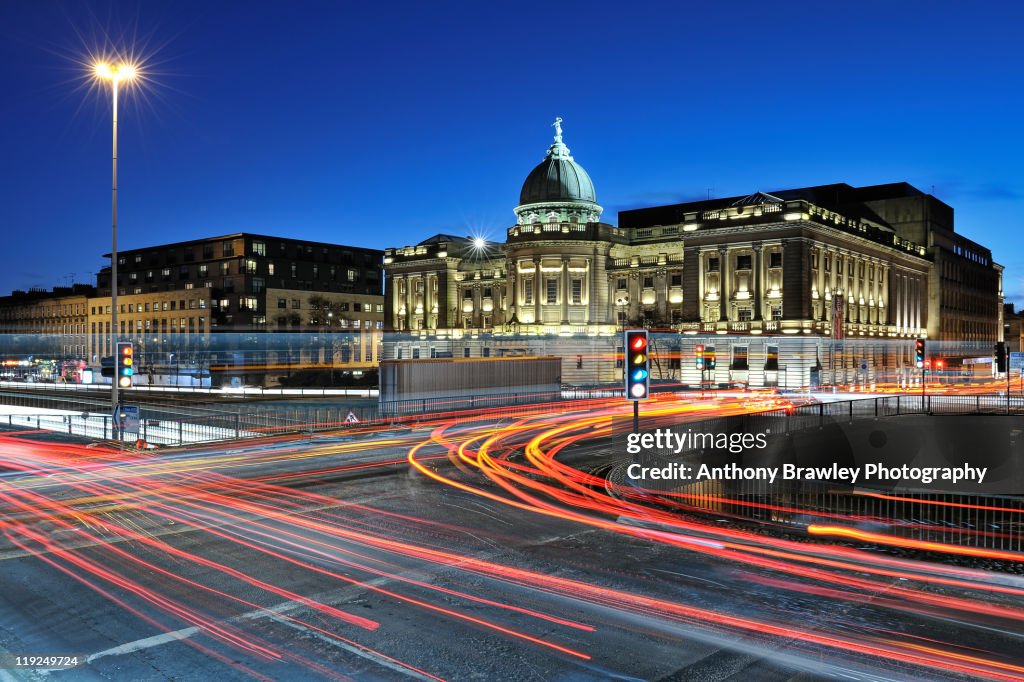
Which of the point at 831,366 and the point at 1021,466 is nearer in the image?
the point at 1021,466

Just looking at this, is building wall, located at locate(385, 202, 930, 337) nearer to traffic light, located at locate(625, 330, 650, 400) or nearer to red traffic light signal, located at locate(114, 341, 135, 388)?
red traffic light signal, located at locate(114, 341, 135, 388)

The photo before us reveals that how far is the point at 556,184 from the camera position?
98.2 meters

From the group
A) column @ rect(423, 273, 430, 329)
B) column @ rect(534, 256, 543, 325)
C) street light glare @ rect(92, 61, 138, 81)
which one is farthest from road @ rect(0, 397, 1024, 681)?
column @ rect(423, 273, 430, 329)

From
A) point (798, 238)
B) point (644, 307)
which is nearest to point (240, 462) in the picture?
point (798, 238)

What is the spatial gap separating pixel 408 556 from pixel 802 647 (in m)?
6.67

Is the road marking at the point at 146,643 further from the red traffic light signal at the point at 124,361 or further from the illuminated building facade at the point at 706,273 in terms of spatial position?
the illuminated building facade at the point at 706,273

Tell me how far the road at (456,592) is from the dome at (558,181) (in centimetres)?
8100

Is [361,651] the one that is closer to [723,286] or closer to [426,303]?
[723,286]

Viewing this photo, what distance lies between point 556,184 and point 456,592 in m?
89.9

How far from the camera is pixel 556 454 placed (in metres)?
26.9

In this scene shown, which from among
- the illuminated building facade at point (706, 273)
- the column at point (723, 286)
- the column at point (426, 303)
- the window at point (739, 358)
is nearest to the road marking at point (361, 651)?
the illuminated building facade at point (706, 273)

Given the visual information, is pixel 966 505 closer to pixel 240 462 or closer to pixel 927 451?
pixel 927 451

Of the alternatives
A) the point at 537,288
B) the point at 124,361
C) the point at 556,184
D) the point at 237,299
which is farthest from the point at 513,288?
the point at 124,361

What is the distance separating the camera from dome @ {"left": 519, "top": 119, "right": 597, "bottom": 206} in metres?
98.3
